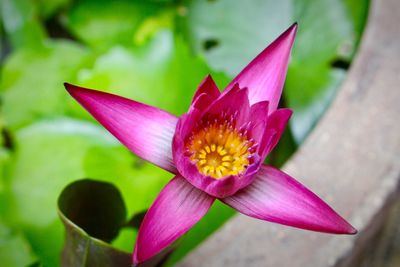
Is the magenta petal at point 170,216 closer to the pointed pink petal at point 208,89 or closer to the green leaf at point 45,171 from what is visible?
the pointed pink petal at point 208,89

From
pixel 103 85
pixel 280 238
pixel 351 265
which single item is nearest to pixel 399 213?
pixel 351 265

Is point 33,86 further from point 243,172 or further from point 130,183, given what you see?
point 243,172

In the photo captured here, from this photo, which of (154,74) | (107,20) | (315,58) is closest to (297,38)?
(315,58)

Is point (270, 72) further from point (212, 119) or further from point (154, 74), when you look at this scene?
point (154, 74)

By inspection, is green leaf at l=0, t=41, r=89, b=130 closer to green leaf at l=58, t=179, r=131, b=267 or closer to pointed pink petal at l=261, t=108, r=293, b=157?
green leaf at l=58, t=179, r=131, b=267

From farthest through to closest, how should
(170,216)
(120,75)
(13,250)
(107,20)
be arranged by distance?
(107,20), (120,75), (13,250), (170,216)

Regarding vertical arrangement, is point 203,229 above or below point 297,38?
below
